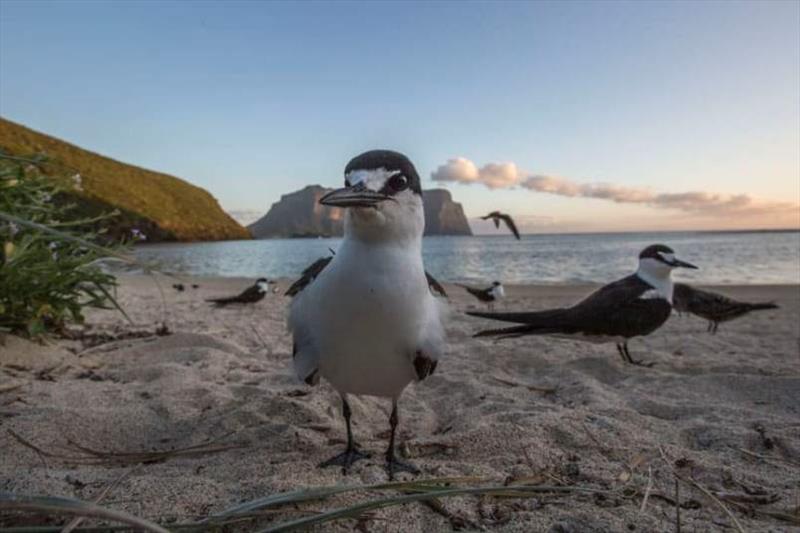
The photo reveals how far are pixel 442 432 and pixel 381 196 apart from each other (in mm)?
1312

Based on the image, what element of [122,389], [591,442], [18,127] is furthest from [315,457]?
[18,127]

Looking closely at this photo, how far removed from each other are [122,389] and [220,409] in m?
0.70

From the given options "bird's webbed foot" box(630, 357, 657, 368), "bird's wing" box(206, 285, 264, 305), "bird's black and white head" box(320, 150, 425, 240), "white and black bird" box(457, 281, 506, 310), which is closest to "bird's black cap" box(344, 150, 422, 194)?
"bird's black and white head" box(320, 150, 425, 240)

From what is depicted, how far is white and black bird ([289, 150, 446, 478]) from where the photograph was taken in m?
1.92

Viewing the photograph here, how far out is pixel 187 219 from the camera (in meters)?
59.8

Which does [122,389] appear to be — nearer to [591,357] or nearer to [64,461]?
[64,461]

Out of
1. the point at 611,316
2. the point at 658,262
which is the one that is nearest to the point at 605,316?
the point at 611,316

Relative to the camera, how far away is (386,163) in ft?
6.45

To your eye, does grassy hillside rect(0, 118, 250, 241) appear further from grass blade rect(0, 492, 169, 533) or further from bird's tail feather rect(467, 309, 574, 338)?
grass blade rect(0, 492, 169, 533)

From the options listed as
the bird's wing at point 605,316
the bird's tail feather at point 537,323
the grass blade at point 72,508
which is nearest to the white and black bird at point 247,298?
the bird's tail feather at point 537,323

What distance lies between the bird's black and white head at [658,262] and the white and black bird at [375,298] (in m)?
3.92

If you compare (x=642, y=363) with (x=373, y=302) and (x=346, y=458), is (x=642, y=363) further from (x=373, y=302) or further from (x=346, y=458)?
(x=373, y=302)

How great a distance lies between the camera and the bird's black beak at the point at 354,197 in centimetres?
177

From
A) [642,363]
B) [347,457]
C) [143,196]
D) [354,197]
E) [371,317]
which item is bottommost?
[642,363]
